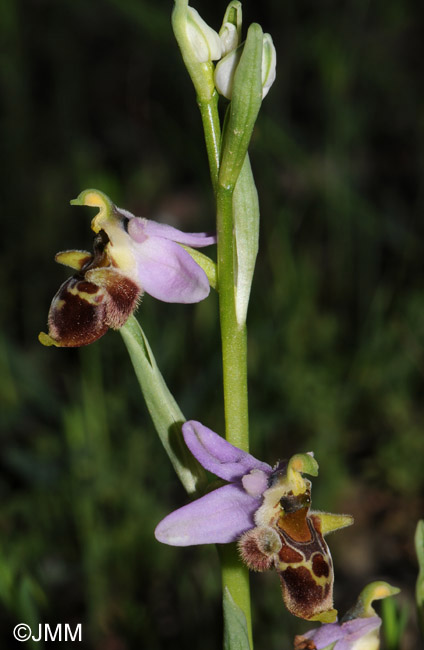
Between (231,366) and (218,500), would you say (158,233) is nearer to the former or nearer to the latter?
(231,366)

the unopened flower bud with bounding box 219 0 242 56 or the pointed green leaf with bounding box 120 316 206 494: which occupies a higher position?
the unopened flower bud with bounding box 219 0 242 56

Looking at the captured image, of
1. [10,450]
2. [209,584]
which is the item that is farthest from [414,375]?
[10,450]

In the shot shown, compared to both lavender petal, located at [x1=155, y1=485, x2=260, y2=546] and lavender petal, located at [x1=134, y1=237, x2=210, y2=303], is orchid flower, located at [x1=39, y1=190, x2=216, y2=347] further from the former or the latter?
lavender petal, located at [x1=155, y1=485, x2=260, y2=546]

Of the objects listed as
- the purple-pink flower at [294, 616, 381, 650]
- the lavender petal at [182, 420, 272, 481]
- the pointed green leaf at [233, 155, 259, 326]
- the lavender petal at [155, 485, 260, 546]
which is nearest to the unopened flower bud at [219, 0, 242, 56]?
the pointed green leaf at [233, 155, 259, 326]

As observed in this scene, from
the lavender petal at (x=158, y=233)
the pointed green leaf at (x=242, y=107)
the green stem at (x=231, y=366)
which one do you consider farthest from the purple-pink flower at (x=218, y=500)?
the pointed green leaf at (x=242, y=107)

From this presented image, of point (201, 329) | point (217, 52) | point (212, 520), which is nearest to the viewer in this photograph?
point (212, 520)

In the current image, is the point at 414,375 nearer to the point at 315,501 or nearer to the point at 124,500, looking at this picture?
the point at 315,501

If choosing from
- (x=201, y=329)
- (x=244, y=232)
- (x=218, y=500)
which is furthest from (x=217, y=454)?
(x=201, y=329)
